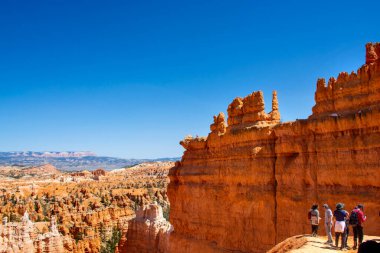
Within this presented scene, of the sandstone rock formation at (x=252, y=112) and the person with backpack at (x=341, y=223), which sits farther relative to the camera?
the sandstone rock formation at (x=252, y=112)

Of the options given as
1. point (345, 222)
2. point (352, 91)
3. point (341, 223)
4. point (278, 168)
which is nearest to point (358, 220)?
point (341, 223)

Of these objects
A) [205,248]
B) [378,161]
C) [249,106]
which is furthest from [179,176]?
[378,161]

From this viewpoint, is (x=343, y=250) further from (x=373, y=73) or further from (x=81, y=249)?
(x=81, y=249)

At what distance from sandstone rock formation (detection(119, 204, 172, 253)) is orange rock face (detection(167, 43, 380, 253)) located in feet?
48.4

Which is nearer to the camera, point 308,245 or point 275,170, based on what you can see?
point 308,245

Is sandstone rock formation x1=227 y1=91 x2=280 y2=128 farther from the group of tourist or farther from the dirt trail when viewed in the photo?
the group of tourist

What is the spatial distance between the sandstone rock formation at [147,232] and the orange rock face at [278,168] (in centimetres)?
1476

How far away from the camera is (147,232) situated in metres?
40.1

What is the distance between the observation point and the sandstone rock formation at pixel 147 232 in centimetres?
3838

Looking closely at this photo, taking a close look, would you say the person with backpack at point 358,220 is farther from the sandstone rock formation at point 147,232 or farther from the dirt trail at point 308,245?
the sandstone rock formation at point 147,232

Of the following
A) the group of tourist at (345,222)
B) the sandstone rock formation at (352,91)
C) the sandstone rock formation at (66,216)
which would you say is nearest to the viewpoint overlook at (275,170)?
the sandstone rock formation at (352,91)

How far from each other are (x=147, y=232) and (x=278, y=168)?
26.2 m

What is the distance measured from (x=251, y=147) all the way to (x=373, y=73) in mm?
6142

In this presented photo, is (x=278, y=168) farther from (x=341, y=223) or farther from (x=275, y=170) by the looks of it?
(x=341, y=223)
